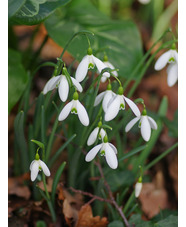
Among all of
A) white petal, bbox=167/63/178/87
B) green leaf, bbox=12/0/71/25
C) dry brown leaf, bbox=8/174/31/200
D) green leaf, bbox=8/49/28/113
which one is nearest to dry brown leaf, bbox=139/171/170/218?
dry brown leaf, bbox=8/174/31/200

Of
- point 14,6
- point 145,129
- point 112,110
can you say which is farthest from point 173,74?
point 14,6

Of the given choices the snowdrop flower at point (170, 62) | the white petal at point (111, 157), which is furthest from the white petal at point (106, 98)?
the snowdrop flower at point (170, 62)

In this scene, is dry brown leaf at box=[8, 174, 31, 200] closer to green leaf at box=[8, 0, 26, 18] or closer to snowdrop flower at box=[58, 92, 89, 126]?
snowdrop flower at box=[58, 92, 89, 126]

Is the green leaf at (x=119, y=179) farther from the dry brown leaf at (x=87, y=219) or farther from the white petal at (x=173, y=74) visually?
the white petal at (x=173, y=74)

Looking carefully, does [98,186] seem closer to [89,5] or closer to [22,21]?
[22,21]

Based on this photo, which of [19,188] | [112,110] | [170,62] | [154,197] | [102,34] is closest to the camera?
[112,110]

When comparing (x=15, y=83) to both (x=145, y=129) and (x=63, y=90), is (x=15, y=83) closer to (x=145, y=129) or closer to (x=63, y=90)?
(x=63, y=90)
